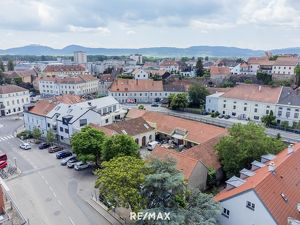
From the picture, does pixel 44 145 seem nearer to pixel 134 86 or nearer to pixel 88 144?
pixel 88 144

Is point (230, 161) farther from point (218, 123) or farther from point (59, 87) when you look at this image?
point (59, 87)

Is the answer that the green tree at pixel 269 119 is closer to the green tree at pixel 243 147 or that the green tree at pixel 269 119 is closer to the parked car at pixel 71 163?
the green tree at pixel 243 147

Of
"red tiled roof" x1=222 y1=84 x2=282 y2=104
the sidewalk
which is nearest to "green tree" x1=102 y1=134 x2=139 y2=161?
the sidewalk

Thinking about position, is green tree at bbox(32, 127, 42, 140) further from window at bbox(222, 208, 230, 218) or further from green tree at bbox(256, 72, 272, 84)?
green tree at bbox(256, 72, 272, 84)

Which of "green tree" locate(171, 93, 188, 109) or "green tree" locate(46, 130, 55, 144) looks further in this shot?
"green tree" locate(171, 93, 188, 109)

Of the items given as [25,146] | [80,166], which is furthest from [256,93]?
[25,146]

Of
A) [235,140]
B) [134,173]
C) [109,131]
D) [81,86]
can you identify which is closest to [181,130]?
[109,131]
